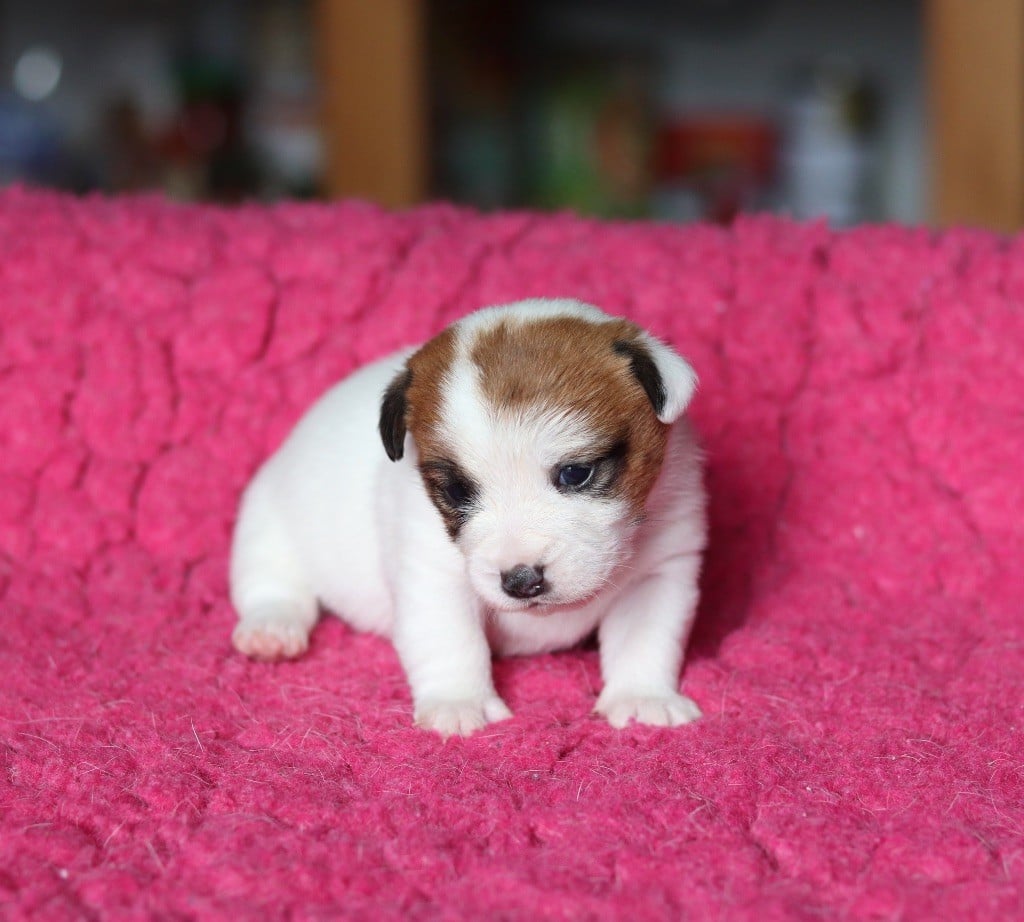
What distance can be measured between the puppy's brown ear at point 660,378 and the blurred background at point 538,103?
235 cm

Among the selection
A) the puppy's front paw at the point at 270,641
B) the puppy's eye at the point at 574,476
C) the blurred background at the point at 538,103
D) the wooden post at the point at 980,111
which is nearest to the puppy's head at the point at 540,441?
the puppy's eye at the point at 574,476

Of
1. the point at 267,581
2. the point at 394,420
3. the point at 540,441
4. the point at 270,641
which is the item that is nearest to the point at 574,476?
the point at 540,441

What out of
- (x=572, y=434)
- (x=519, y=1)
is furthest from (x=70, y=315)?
(x=519, y=1)

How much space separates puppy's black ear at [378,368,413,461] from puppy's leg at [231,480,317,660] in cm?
44

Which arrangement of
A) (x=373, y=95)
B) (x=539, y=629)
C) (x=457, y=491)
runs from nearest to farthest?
(x=457, y=491)
(x=539, y=629)
(x=373, y=95)

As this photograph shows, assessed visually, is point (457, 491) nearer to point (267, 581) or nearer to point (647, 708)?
point (647, 708)

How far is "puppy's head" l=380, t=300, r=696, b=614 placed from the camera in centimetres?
179

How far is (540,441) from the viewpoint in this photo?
70.7 inches

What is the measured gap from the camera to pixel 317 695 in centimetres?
203

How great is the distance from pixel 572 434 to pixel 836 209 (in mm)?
3464

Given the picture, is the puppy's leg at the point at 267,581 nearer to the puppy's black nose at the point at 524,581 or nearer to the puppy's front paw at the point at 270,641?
the puppy's front paw at the point at 270,641

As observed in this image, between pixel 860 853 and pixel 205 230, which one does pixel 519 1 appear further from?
pixel 860 853

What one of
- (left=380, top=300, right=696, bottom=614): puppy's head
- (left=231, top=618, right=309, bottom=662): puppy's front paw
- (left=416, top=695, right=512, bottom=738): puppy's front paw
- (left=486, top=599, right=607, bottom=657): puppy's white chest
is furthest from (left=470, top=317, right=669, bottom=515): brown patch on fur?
(left=231, top=618, right=309, bottom=662): puppy's front paw

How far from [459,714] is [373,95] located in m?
2.58
